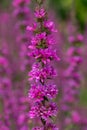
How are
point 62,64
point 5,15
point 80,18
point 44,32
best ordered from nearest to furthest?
point 44,32
point 62,64
point 5,15
point 80,18

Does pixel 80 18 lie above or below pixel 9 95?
above

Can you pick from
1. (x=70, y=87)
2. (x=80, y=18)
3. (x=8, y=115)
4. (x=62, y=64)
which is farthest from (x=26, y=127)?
(x=80, y=18)

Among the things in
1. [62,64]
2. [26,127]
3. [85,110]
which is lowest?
[26,127]

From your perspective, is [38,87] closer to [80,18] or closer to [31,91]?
[31,91]

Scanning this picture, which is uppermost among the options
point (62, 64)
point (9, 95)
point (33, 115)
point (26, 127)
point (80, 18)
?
point (80, 18)

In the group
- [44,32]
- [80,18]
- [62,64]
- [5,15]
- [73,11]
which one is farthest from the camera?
[80,18]

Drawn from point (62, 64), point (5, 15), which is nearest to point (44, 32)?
point (62, 64)

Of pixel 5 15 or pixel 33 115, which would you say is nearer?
pixel 33 115

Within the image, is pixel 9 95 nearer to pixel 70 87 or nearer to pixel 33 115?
pixel 70 87

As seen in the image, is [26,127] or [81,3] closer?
[26,127]
